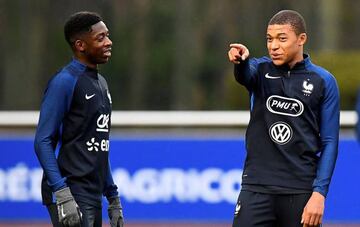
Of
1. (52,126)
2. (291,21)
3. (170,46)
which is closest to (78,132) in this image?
(52,126)

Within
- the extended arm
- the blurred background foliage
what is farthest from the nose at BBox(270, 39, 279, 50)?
the blurred background foliage

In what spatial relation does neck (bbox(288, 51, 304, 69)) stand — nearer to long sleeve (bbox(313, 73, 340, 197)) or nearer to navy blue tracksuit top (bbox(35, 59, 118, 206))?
long sleeve (bbox(313, 73, 340, 197))

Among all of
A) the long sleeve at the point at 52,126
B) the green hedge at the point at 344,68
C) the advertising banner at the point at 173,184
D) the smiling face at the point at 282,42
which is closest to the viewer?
the long sleeve at the point at 52,126

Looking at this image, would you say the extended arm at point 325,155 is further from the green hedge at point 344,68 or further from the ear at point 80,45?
the green hedge at point 344,68

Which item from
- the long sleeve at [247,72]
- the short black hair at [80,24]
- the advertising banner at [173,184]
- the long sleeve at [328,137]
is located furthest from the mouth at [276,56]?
the advertising banner at [173,184]

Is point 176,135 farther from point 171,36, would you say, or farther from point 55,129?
point 55,129

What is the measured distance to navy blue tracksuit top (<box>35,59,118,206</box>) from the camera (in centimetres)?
616

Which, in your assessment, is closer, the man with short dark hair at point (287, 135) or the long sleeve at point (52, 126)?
the long sleeve at point (52, 126)

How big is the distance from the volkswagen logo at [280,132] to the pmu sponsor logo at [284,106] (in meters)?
0.07

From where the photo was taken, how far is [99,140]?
6348 mm

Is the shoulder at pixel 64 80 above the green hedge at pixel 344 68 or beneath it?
above

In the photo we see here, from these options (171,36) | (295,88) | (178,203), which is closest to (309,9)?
(171,36)

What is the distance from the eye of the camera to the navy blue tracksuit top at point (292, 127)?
20.6 ft

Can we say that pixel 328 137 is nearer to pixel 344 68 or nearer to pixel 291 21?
pixel 291 21
